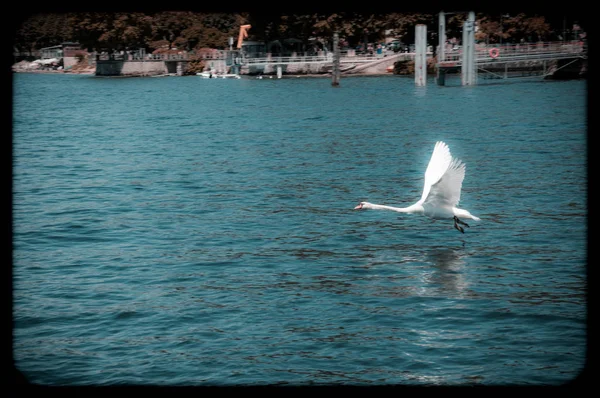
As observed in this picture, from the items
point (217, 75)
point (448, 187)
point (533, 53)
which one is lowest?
point (448, 187)

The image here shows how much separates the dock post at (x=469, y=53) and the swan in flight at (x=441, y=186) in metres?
44.8

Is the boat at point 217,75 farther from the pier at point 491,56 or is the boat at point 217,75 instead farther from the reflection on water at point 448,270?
the reflection on water at point 448,270

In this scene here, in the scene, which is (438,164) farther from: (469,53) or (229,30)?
(229,30)

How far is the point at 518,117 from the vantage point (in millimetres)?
47531

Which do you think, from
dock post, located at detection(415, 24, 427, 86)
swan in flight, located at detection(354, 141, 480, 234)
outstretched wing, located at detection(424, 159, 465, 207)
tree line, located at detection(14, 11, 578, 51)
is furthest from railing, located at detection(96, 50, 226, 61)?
outstretched wing, located at detection(424, 159, 465, 207)

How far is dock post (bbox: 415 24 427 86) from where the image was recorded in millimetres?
63312

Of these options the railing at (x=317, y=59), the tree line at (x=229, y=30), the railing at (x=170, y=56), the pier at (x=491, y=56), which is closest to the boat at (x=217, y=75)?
the railing at (x=317, y=59)

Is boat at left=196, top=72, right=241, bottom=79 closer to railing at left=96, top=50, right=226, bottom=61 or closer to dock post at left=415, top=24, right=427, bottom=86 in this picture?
railing at left=96, top=50, right=226, bottom=61

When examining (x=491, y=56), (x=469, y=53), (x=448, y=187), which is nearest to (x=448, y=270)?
(x=448, y=187)

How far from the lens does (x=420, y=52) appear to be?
65.4m

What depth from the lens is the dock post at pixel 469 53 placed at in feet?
197

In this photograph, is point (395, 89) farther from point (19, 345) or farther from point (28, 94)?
point (19, 345)

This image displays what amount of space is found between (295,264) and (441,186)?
3.11 meters

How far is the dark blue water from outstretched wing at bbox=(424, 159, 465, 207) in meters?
1.19
